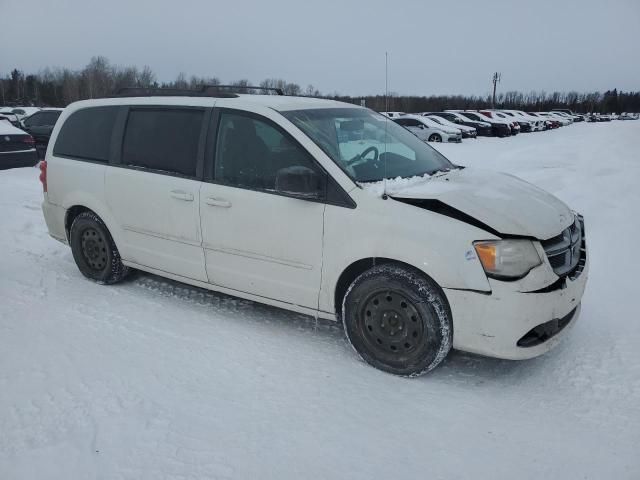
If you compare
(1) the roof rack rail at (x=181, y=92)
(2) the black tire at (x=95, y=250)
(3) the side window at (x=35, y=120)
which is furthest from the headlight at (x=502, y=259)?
(3) the side window at (x=35, y=120)

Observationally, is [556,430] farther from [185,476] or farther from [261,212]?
[261,212]

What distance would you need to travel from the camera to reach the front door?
11.5 feet

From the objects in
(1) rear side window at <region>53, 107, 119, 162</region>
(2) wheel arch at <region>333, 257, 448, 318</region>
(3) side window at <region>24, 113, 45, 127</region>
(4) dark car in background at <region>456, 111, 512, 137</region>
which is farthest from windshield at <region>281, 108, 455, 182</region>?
(4) dark car in background at <region>456, 111, 512, 137</region>

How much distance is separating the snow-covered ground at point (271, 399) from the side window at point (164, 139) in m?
1.24

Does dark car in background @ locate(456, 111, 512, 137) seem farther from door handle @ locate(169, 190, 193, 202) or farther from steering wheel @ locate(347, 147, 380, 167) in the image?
door handle @ locate(169, 190, 193, 202)

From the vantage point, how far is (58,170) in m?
5.07

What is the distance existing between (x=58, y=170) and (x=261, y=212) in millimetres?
2653

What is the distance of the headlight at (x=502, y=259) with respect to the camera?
2979 millimetres

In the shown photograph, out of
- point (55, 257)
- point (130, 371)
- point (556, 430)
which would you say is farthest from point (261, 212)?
point (55, 257)

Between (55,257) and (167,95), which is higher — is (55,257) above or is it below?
below

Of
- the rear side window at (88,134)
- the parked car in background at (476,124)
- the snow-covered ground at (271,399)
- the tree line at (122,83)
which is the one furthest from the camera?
the tree line at (122,83)

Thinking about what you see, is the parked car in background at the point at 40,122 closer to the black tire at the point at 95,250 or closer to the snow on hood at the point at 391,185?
the black tire at the point at 95,250

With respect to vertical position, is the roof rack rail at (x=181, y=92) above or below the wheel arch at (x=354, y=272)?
above

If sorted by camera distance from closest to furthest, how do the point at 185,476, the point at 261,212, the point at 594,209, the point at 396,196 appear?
the point at 185,476 < the point at 396,196 < the point at 261,212 < the point at 594,209
